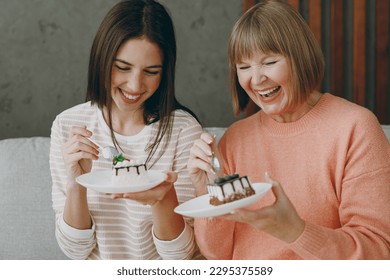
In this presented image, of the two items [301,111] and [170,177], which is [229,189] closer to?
[170,177]

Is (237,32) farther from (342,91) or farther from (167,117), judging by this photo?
(342,91)

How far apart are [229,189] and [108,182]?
0.95 feet

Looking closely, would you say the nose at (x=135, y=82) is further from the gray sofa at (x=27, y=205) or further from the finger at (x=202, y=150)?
the gray sofa at (x=27, y=205)

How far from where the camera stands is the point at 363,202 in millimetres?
1232

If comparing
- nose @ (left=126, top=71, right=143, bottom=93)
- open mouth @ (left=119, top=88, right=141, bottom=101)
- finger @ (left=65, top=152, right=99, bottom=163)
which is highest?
nose @ (left=126, top=71, right=143, bottom=93)

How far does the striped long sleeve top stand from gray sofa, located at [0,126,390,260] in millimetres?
245

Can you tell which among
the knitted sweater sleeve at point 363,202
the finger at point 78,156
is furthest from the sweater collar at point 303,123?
the finger at point 78,156

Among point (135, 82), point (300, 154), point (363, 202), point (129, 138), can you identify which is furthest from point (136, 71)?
point (363, 202)

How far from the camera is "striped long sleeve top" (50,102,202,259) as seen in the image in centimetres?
145

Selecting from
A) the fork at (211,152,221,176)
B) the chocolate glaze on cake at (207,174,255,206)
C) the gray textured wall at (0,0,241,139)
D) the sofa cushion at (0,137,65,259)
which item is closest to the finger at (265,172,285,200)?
the chocolate glaze on cake at (207,174,255,206)

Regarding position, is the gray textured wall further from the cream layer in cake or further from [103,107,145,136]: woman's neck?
the cream layer in cake

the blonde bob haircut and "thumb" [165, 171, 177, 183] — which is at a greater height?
the blonde bob haircut

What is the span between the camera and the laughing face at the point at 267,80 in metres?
1.28

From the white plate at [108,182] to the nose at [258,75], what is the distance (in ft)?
0.95
